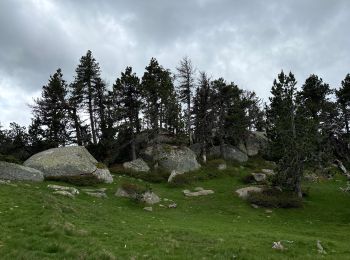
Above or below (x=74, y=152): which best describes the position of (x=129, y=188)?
below

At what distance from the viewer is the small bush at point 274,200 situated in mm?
41438

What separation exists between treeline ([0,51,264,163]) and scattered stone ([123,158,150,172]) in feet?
14.8

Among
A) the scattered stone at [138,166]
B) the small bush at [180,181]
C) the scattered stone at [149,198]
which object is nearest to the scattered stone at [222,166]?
the small bush at [180,181]

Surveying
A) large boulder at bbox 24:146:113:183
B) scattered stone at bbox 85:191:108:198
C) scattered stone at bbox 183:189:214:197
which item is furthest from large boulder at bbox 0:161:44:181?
scattered stone at bbox 183:189:214:197

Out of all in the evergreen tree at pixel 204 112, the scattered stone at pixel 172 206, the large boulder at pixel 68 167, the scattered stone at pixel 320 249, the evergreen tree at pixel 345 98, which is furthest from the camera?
the evergreen tree at pixel 345 98

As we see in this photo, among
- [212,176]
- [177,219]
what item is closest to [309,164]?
[212,176]

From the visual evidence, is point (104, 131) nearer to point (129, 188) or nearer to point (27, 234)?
point (129, 188)

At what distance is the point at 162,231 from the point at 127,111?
144ft

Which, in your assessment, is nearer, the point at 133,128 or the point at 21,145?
the point at 133,128

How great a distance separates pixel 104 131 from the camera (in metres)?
67.2

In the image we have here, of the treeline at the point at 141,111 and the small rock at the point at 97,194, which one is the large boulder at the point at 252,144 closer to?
the treeline at the point at 141,111

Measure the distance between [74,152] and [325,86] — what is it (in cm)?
5182

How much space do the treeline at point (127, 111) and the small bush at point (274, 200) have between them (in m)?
24.8

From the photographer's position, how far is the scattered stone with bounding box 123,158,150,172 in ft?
192
